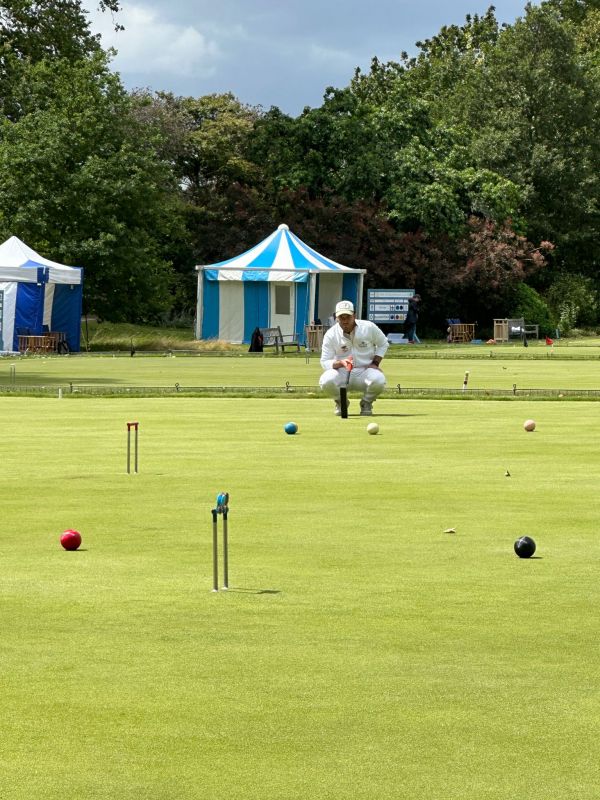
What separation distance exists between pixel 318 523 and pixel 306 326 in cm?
4561

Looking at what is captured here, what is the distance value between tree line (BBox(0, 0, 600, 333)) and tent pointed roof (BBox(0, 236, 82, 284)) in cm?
614

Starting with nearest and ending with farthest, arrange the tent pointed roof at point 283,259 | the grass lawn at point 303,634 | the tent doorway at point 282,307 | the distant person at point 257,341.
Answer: the grass lawn at point 303,634 < the distant person at point 257,341 < the tent pointed roof at point 283,259 < the tent doorway at point 282,307

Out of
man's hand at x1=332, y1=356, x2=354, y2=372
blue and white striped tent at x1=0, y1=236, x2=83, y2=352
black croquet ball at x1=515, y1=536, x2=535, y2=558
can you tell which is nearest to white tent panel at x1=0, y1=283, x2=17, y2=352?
Answer: blue and white striped tent at x1=0, y1=236, x2=83, y2=352

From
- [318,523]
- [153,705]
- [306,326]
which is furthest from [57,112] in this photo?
[153,705]

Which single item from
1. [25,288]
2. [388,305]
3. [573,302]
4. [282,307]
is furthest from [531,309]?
[25,288]

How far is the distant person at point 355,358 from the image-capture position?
21688 mm

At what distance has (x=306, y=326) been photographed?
5622cm

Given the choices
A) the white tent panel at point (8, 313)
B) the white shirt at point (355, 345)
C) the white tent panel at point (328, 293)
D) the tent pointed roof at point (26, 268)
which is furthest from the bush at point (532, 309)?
the white shirt at point (355, 345)

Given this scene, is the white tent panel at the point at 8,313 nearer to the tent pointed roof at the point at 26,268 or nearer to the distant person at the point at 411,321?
the tent pointed roof at the point at 26,268

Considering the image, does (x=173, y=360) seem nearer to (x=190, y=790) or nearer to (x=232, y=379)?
(x=232, y=379)

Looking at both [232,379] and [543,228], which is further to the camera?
[543,228]

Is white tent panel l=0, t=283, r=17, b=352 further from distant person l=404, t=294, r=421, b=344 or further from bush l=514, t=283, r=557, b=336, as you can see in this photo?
bush l=514, t=283, r=557, b=336

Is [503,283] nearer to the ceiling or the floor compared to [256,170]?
nearer to the floor

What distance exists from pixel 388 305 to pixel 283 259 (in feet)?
20.9
